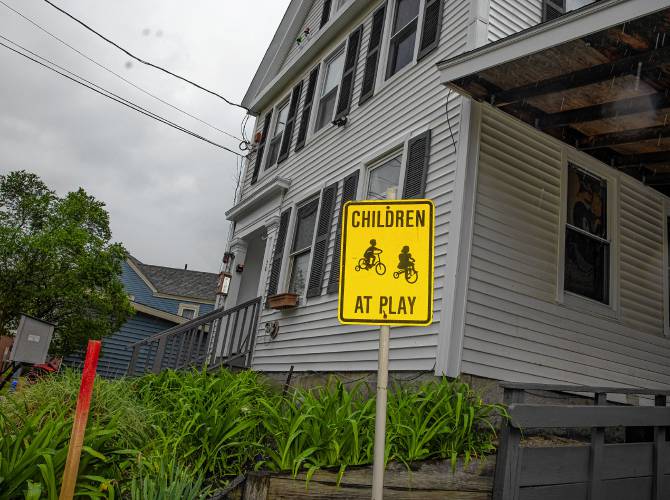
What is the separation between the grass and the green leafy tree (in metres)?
11.9

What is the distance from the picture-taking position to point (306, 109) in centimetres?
1059

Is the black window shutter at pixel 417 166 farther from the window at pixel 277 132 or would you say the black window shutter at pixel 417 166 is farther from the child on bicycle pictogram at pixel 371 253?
the window at pixel 277 132

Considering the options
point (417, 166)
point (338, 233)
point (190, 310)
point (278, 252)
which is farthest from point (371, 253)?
point (190, 310)

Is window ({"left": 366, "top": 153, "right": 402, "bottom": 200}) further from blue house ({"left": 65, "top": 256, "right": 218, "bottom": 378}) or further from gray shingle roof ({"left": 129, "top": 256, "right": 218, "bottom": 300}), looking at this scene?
gray shingle roof ({"left": 129, "top": 256, "right": 218, "bottom": 300})

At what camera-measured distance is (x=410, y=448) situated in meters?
3.77

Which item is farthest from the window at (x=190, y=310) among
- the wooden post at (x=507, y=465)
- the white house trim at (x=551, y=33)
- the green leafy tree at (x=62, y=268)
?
the wooden post at (x=507, y=465)

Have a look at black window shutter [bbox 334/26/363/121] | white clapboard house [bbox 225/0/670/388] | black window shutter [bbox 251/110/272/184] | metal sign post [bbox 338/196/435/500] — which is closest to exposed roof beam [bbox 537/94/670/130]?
white clapboard house [bbox 225/0/670/388]

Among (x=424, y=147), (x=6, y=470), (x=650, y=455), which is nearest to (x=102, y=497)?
(x=6, y=470)

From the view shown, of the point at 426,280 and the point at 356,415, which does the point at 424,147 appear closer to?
the point at 356,415

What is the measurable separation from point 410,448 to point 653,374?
469cm

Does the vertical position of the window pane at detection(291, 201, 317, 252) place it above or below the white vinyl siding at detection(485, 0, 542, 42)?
below

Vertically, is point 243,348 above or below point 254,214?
below

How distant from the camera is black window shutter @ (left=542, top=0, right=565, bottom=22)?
7156 millimetres

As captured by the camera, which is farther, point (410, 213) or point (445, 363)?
point (445, 363)
